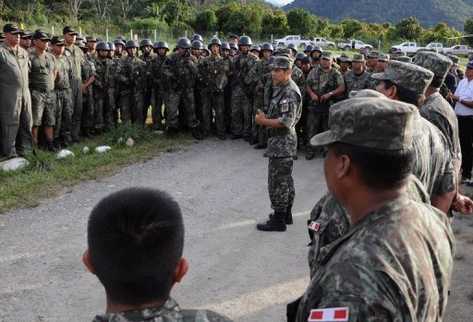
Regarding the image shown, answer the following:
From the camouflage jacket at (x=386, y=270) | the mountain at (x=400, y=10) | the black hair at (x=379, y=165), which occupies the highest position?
the mountain at (x=400, y=10)

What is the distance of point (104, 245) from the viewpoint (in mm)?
1386

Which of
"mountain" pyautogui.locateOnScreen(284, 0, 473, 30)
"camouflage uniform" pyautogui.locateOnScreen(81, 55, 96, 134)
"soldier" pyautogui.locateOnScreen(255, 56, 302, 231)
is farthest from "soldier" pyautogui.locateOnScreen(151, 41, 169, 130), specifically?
"mountain" pyautogui.locateOnScreen(284, 0, 473, 30)

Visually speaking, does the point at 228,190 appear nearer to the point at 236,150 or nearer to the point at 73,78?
the point at 236,150

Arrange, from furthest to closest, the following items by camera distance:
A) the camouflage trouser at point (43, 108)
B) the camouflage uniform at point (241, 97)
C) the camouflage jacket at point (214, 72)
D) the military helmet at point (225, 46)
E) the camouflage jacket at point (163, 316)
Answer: the military helmet at point (225, 46)
the camouflage uniform at point (241, 97)
the camouflage jacket at point (214, 72)
the camouflage trouser at point (43, 108)
the camouflage jacket at point (163, 316)

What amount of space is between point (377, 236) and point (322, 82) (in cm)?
812

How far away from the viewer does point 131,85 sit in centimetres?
1036

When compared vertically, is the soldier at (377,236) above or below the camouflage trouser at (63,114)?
above

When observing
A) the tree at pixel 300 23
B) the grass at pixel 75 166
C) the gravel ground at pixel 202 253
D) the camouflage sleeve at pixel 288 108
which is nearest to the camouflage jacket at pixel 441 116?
the gravel ground at pixel 202 253

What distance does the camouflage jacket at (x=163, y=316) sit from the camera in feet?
4.40

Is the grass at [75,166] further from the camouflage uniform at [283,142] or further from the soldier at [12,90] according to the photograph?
the camouflage uniform at [283,142]

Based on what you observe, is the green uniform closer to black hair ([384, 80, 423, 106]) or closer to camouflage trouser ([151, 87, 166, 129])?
camouflage trouser ([151, 87, 166, 129])

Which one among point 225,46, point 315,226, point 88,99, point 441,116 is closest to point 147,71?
point 88,99

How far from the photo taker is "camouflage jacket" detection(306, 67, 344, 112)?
9.28 metres

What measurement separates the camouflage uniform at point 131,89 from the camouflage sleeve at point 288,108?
5354 mm
